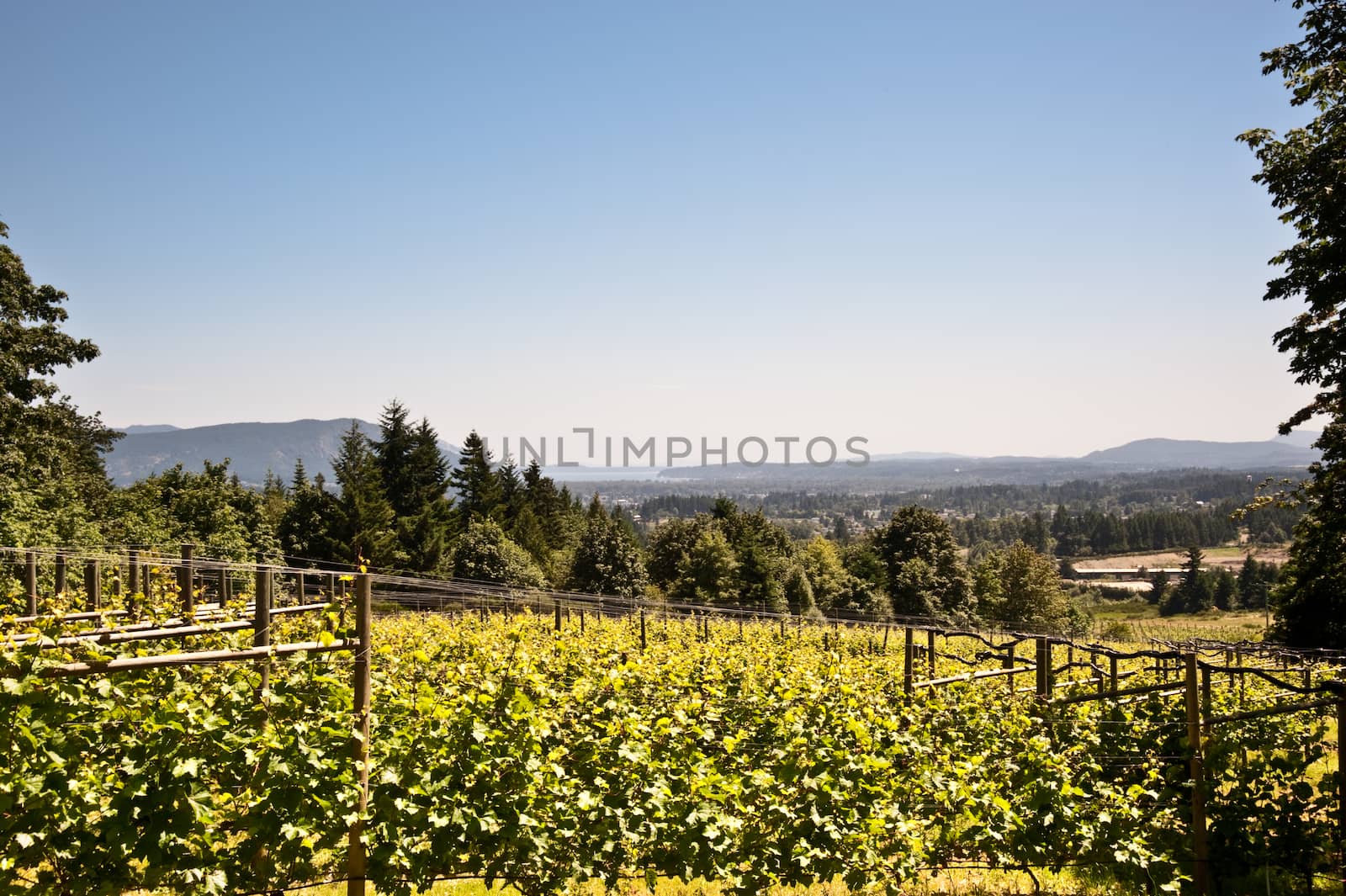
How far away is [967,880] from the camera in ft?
22.9

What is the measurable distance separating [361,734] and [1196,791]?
591 cm

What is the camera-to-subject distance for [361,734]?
5062 millimetres

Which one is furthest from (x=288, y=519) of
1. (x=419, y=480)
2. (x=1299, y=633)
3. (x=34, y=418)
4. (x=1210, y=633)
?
(x=1210, y=633)

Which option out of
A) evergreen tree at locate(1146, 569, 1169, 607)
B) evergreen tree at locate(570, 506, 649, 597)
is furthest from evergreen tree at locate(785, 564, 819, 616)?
evergreen tree at locate(1146, 569, 1169, 607)

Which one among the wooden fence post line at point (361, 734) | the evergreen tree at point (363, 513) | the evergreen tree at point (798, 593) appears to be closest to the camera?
the wooden fence post line at point (361, 734)

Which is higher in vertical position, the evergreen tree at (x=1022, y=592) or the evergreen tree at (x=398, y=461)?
the evergreen tree at (x=398, y=461)

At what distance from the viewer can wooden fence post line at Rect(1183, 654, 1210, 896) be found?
615 centimetres

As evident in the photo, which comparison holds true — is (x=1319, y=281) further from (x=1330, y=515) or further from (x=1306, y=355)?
(x=1330, y=515)

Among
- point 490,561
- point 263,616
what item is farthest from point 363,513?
point 263,616

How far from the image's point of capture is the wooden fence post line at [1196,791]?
20.2ft

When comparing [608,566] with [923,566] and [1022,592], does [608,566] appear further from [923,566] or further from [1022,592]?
[1022,592]

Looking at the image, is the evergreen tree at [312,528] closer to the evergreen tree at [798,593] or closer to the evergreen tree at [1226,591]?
the evergreen tree at [798,593]

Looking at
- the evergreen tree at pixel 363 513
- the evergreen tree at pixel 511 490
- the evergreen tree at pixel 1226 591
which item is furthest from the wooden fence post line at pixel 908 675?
the evergreen tree at pixel 1226 591

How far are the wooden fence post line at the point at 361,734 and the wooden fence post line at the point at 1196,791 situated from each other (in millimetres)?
5658
